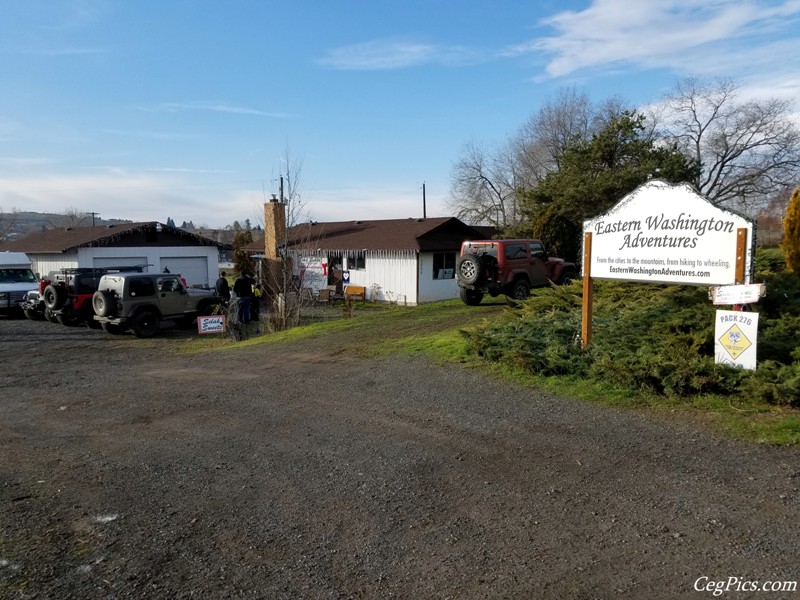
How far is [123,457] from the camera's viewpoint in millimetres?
6516

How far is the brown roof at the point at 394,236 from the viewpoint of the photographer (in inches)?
1086

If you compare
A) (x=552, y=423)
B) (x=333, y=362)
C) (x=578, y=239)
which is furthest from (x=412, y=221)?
(x=552, y=423)

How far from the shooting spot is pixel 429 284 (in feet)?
91.1

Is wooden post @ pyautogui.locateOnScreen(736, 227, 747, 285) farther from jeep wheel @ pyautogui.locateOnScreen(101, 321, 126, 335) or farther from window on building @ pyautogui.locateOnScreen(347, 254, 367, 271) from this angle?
window on building @ pyautogui.locateOnScreen(347, 254, 367, 271)

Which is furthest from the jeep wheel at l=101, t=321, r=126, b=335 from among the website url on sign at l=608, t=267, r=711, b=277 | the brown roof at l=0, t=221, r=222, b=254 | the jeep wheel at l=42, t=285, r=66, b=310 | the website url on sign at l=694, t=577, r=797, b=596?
the website url on sign at l=694, t=577, r=797, b=596

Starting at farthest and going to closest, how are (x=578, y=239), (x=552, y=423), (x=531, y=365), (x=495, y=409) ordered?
(x=578, y=239), (x=531, y=365), (x=495, y=409), (x=552, y=423)

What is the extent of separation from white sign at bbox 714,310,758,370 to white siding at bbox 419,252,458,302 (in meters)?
19.9

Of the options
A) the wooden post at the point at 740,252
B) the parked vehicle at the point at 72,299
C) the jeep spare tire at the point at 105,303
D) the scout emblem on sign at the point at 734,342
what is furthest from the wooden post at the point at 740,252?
the parked vehicle at the point at 72,299

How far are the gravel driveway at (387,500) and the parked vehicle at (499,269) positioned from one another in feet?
30.5

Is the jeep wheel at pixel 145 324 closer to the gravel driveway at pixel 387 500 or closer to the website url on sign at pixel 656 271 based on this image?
the gravel driveway at pixel 387 500

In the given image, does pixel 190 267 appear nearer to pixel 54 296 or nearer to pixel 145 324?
pixel 54 296

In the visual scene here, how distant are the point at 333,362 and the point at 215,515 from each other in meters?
6.59

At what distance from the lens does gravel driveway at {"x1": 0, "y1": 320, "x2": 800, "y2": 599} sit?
3.92 metres

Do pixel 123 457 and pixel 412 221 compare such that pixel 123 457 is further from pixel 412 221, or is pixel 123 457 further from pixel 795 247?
pixel 412 221
